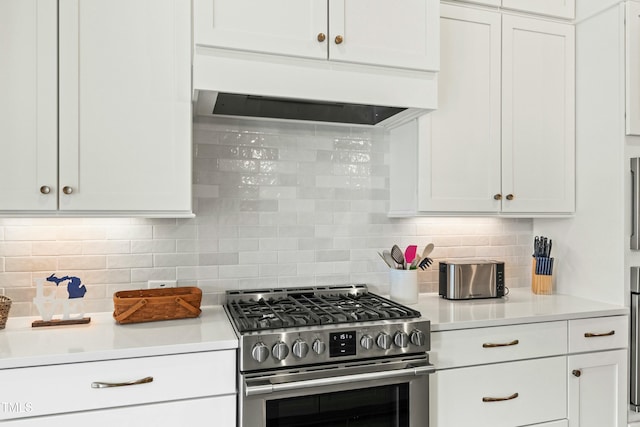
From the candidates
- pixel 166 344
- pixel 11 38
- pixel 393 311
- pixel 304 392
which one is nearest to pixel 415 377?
pixel 393 311

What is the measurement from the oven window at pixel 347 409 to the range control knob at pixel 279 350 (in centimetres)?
17

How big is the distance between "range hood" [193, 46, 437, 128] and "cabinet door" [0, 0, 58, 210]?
0.55 meters

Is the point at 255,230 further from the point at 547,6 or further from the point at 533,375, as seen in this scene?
the point at 547,6

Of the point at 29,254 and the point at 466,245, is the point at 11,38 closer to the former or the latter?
the point at 29,254

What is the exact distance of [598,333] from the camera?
2.23 metres

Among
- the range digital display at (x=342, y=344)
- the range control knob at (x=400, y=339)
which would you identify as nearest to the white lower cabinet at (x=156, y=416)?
the range digital display at (x=342, y=344)

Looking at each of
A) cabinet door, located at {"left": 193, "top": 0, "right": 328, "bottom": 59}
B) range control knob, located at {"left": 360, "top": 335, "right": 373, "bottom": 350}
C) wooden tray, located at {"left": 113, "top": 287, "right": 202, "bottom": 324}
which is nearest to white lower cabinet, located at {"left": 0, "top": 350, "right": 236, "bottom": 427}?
wooden tray, located at {"left": 113, "top": 287, "right": 202, "bottom": 324}

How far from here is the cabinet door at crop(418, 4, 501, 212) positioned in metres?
2.29

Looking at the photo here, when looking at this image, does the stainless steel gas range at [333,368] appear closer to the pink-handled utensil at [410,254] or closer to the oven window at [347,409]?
Answer: the oven window at [347,409]

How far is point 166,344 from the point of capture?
1.60m

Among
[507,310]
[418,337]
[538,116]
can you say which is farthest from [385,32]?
[507,310]

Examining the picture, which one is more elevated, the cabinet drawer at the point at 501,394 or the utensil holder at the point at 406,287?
the utensil holder at the point at 406,287

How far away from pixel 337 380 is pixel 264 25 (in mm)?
1445

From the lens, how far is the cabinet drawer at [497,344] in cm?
196
